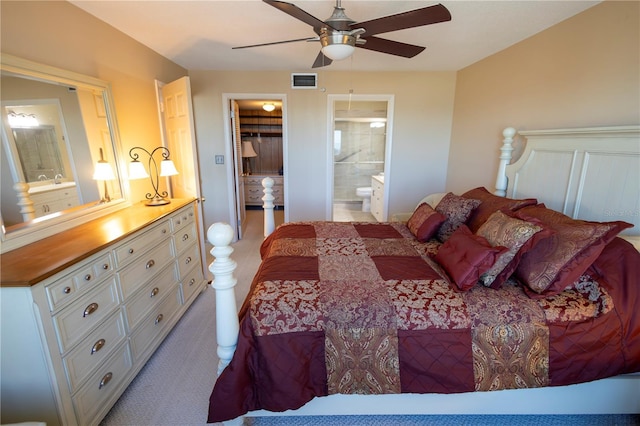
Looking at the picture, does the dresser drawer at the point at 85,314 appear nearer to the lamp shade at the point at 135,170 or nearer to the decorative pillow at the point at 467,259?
the lamp shade at the point at 135,170

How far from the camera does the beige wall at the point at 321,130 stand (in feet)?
12.4

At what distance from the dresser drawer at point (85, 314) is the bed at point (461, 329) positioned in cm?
69

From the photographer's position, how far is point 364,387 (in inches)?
54.4

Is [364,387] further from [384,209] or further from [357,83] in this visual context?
[357,83]

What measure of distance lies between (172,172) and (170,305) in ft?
3.67

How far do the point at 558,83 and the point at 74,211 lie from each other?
3537 millimetres

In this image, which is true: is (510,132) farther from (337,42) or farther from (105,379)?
(105,379)

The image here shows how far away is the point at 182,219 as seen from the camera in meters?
2.47

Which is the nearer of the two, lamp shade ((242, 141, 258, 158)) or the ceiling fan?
the ceiling fan

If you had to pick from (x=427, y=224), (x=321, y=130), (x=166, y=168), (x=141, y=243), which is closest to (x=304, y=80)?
(x=321, y=130)

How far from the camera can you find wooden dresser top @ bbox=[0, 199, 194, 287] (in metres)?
1.19

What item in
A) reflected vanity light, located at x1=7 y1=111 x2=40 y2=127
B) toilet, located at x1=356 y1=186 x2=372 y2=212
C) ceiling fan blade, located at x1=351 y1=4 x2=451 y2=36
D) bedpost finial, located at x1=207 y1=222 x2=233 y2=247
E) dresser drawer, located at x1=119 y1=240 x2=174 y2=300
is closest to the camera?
bedpost finial, located at x1=207 y1=222 x2=233 y2=247

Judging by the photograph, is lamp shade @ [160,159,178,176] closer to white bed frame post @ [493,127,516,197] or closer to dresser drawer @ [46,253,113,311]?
dresser drawer @ [46,253,113,311]

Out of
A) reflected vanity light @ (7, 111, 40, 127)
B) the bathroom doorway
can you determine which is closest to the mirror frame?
reflected vanity light @ (7, 111, 40, 127)
